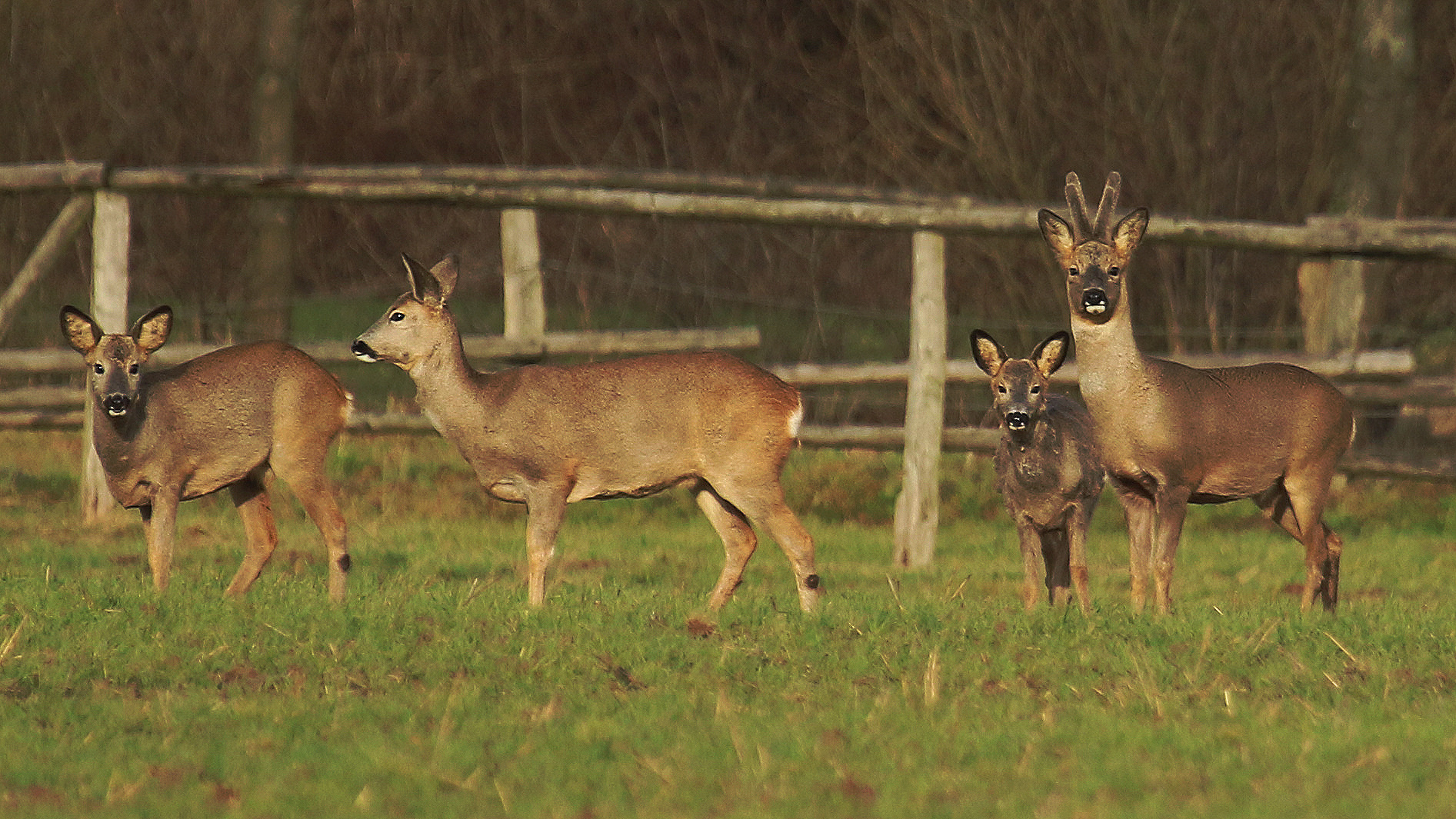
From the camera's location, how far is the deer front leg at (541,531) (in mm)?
8211

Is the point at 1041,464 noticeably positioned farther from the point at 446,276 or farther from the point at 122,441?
the point at 122,441

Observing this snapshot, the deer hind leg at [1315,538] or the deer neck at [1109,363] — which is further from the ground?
the deer neck at [1109,363]

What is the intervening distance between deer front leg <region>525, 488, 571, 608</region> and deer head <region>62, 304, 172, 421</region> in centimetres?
179

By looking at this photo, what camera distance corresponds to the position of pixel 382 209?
2447 cm

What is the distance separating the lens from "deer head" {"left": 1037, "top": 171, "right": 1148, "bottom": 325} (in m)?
8.53

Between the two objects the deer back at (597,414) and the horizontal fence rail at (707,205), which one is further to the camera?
the horizontal fence rail at (707,205)

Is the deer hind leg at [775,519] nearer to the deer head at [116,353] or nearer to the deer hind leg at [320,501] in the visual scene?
the deer hind leg at [320,501]

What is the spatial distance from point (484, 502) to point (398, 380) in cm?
401

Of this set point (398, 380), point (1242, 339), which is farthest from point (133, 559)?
point (1242, 339)

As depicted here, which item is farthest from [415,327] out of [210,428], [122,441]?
[122,441]

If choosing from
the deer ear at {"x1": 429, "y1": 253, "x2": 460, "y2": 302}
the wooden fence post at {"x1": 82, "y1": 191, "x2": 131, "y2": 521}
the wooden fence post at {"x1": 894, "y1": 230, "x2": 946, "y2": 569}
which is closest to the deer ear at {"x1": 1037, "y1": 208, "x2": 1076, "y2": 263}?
the wooden fence post at {"x1": 894, "y1": 230, "x2": 946, "y2": 569}

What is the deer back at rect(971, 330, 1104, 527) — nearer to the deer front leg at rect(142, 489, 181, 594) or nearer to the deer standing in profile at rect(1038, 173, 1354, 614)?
the deer standing in profile at rect(1038, 173, 1354, 614)

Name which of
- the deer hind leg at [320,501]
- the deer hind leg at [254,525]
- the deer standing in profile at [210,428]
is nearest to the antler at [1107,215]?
the deer standing in profile at [210,428]

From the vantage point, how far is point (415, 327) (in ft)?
28.8
